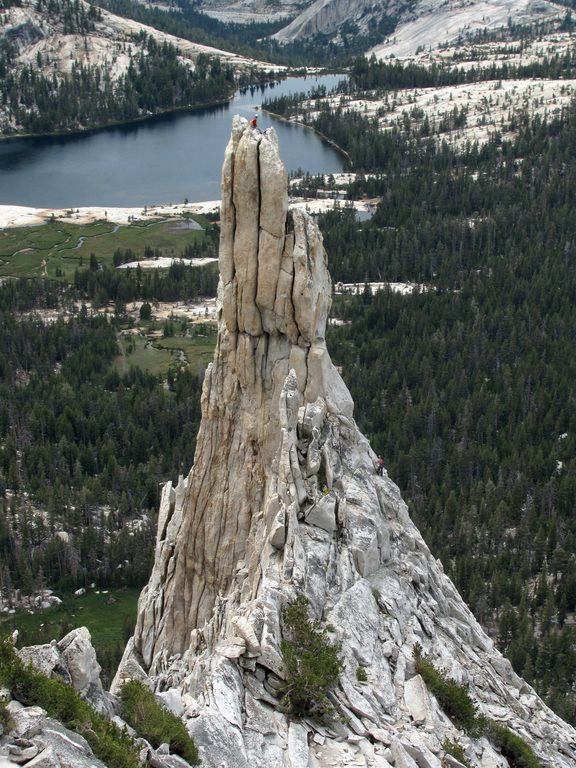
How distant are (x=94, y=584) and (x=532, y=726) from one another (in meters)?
64.3

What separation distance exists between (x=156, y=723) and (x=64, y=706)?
8.24 ft

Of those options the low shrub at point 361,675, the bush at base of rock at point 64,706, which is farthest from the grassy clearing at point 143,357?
the bush at base of rock at point 64,706

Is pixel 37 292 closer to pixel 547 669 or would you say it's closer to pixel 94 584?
pixel 94 584

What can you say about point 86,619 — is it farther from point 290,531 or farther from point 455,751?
point 455,751

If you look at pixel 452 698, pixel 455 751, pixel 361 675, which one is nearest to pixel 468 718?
pixel 452 698

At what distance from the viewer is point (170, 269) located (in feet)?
614

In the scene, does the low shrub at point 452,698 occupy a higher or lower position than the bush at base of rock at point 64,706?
lower

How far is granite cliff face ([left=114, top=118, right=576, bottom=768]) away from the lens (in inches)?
1236

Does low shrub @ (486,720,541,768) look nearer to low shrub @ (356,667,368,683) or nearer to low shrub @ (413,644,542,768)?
low shrub @ (413,644,542,768)

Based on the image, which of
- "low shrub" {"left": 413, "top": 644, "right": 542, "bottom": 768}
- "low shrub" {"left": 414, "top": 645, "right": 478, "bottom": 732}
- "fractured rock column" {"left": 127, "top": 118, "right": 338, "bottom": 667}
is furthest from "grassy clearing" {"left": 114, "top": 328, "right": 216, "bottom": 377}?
"low shrub" {"left": 414, "top": 645, "right": 478, "bottom": 732}

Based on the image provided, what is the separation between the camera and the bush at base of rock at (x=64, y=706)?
67.1 ft

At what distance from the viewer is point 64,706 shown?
21062 mm

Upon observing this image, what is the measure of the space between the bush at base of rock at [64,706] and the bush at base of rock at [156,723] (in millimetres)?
950

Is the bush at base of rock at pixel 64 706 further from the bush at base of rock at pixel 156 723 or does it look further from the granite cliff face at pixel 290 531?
the granite cliff face at pixel 290 531
